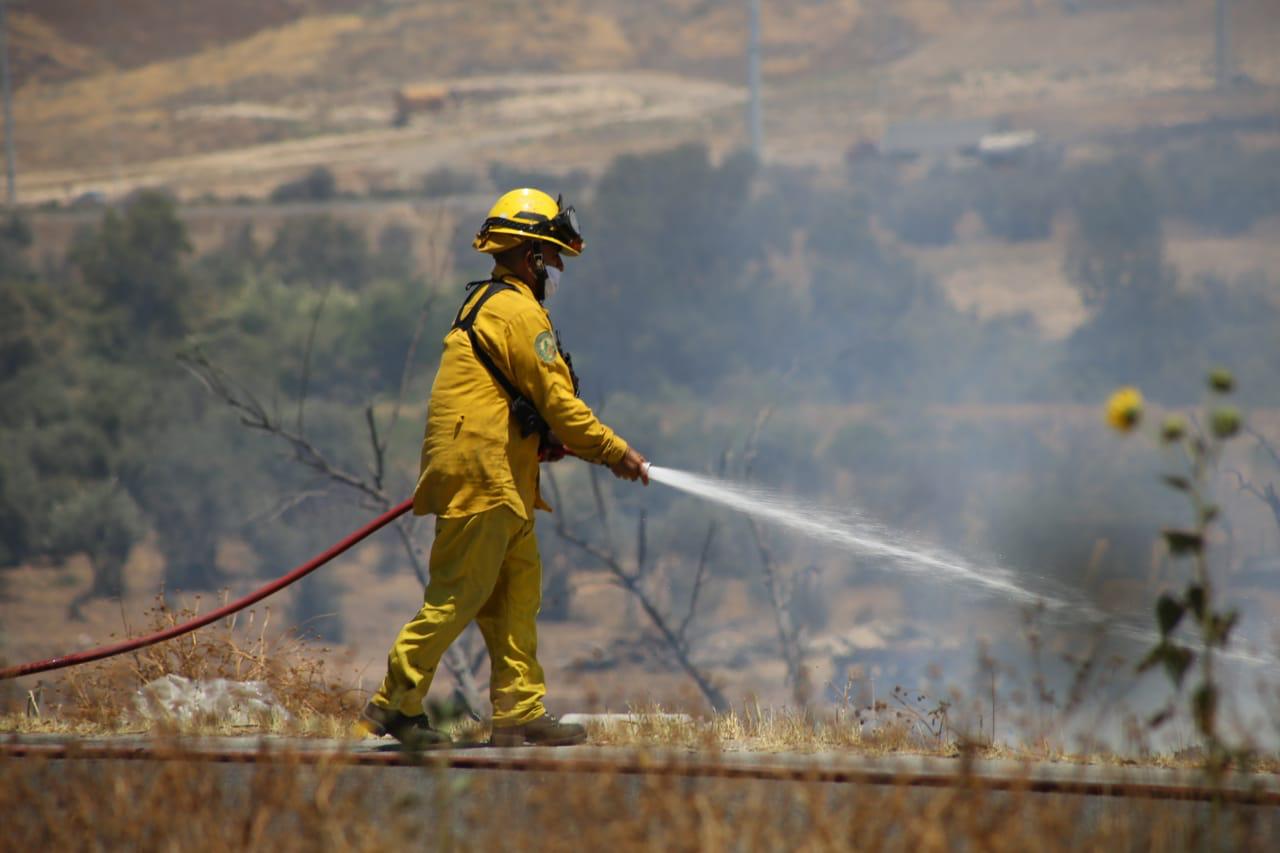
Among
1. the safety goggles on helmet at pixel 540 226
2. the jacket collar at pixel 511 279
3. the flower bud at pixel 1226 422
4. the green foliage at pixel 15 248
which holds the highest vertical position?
the green foliage at pixel 15 248

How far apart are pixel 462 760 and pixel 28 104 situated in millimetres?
75280

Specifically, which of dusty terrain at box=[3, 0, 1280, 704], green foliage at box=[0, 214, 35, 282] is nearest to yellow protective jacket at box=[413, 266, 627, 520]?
green foliage at box=[0, 214, 35, 282]

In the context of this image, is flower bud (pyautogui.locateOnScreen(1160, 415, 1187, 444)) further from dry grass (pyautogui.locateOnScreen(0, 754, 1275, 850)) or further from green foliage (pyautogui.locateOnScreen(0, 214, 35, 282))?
green foliage (pyautogui.locateOnScreen(0, 214, 35, 282))

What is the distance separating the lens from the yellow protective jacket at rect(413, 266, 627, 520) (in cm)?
563

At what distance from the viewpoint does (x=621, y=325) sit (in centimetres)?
4675

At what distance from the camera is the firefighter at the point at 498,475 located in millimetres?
5605

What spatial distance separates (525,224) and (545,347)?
0.51 metres

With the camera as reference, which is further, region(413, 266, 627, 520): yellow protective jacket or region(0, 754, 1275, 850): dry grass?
region(413, 266, 627, 520): yellow protective jacket

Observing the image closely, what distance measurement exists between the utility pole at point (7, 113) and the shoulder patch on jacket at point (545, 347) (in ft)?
183

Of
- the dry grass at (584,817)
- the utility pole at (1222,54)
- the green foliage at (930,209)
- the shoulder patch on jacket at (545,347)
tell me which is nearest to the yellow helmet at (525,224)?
the shoulder patch on jacket at (545,347)

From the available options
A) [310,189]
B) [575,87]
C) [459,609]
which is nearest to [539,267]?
[459,609]

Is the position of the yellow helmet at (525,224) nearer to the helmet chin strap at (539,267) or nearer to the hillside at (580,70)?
the helmet chin strap at (539,267)

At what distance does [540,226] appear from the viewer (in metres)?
5.96

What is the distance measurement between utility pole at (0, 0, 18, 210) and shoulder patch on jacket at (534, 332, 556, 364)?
55700mm
